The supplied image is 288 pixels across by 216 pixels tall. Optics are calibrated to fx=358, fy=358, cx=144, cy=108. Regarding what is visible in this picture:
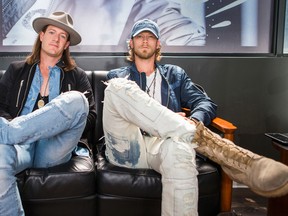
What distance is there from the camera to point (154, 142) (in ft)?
6.75

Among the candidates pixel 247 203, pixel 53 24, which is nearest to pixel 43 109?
pixel 53 24

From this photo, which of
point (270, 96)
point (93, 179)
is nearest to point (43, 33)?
point (93, 179)

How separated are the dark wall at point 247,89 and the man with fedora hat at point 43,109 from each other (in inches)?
21.5

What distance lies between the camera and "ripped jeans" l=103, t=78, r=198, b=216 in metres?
1.67

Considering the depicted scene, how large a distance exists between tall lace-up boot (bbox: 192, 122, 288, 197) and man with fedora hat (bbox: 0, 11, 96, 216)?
670 mm

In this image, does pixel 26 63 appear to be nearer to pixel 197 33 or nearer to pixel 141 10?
pixel 141 10

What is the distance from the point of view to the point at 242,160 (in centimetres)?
170

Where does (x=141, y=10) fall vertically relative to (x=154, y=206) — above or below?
above

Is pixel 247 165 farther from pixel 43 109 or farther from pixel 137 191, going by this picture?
pixel 43 109

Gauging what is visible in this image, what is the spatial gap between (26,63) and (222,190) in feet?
5.03

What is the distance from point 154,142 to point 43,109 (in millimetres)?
650

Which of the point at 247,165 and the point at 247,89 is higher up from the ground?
the point at 247,89

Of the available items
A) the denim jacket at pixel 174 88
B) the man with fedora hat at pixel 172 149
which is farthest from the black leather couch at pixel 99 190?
the denim jacket at pixel 174 88

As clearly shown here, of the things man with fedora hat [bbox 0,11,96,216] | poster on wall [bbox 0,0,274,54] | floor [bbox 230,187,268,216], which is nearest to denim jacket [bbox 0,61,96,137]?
man with fedora hat [bbox 0,11,96,216]
